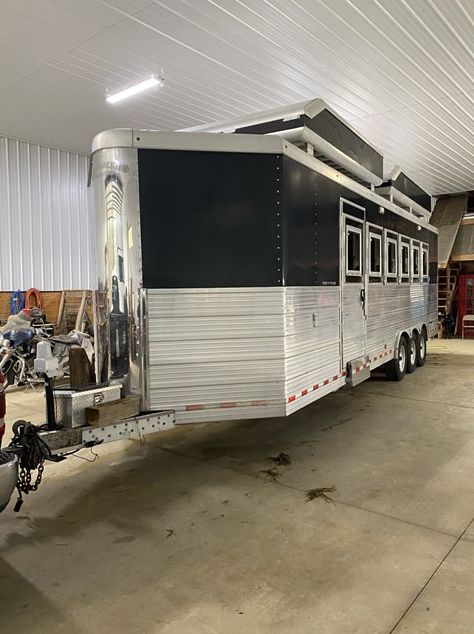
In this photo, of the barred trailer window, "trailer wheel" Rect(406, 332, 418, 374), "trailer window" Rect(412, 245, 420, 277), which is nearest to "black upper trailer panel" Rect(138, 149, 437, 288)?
"trailer window" Rect(412, 245, 420, 277)

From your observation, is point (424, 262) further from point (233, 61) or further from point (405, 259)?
point (233, 61)

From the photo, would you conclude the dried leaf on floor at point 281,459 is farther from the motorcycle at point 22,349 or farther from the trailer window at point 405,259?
the motorcycle at point 22,349

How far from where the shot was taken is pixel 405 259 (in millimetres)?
8117

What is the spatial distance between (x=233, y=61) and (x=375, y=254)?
12.6 ft

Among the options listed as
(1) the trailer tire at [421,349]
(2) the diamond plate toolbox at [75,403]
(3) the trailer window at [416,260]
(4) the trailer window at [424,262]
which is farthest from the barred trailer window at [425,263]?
(2) the diamond plate toolbox at [75,403]

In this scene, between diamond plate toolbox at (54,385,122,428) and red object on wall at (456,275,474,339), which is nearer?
diamond plate toolbox at (54,385,122,428)

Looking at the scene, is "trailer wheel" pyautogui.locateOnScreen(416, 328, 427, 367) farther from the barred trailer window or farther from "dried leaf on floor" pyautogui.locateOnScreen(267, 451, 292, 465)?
"dried leaf on floor" pyautogui.locateOnScreen(267, 451, 292, 465)

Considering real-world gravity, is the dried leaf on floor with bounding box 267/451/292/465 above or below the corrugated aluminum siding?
below

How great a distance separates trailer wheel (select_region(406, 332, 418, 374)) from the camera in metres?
9.10

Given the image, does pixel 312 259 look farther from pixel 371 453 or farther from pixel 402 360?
pixel 402 360

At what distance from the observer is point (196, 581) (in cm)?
285

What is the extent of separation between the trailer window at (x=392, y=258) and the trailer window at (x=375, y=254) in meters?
0.48

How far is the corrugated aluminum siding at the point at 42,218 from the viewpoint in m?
11.2

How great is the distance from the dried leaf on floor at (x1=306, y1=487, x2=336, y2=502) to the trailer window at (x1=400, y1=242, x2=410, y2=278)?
4.70m
